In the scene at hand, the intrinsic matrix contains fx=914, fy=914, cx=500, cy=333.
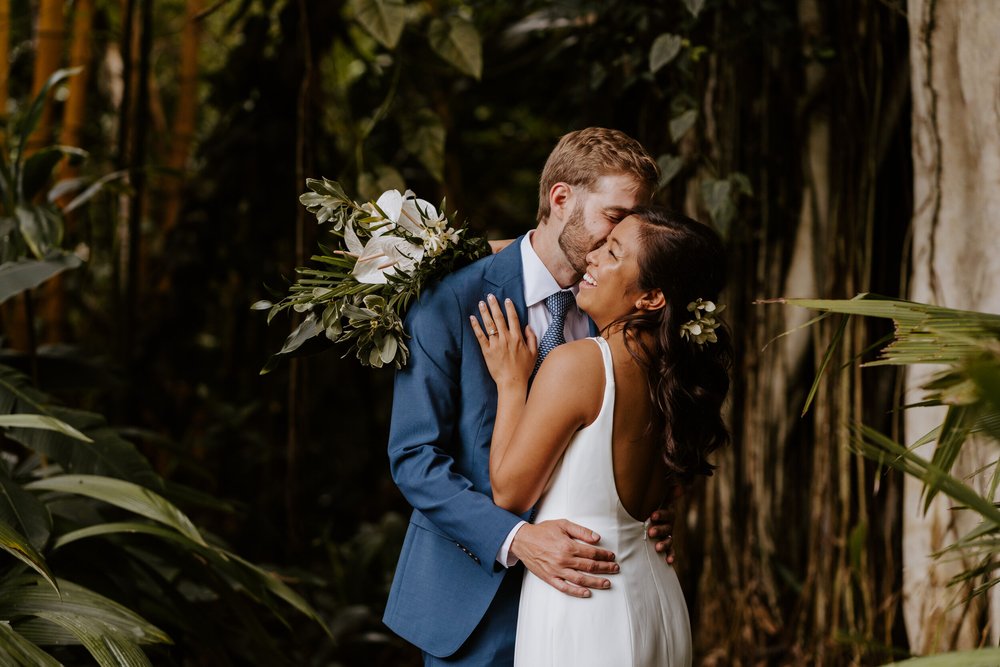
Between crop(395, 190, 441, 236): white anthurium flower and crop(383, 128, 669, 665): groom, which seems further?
crop(395, 190, 441, 236): white anthurium flower

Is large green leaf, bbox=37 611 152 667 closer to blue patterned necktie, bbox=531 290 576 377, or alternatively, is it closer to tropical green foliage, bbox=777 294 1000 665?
blue patterned necktie, bbox=531 290 576 377

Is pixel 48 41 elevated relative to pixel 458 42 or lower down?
elevated

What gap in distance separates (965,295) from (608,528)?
102cm

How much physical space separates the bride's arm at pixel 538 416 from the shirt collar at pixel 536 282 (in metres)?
0.15

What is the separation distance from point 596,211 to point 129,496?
1088 mm

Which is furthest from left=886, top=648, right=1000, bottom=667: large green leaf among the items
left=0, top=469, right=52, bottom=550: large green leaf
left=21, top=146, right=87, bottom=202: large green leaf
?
left=21, top=146, right=87, bottom=202: large green leaf

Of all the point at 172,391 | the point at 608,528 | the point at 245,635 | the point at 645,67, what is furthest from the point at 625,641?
the point at 172,391

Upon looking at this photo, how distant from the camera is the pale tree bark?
1.80 meters

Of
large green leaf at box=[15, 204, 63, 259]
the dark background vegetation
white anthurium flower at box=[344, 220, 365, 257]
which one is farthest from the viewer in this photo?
the dark background vegetation

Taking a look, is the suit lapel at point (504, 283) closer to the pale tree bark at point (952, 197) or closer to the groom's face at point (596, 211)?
the groom's face at point (596, 211)

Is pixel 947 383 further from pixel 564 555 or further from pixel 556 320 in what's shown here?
pixel 556 320

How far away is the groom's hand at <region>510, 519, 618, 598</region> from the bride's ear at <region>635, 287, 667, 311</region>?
13.0 inches

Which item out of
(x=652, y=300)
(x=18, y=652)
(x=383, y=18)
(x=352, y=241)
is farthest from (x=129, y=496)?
(x=383, y=18)

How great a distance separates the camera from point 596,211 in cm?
142
